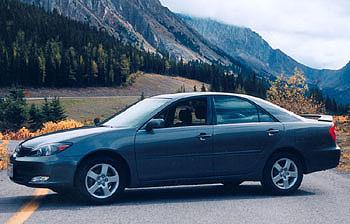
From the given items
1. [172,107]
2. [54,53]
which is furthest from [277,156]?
Answer: [54,53]

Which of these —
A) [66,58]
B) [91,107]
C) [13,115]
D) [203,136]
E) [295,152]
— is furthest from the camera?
[66,58]

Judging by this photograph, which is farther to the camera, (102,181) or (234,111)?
(234,111)

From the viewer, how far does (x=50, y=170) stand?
8.13m

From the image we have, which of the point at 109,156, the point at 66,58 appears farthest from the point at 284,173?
the point at 66,58

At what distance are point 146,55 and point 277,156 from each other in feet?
534

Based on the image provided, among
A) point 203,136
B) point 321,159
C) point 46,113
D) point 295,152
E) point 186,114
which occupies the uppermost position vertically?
point 186,114

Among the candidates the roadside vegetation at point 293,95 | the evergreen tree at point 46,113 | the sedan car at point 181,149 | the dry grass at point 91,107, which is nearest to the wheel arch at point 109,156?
the sedan car at point 181,149

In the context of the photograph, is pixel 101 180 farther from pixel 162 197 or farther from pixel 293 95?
pixel 293 95

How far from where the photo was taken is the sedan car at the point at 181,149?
8305 millimetres

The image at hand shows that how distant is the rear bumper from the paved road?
38cm

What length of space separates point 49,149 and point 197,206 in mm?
2064

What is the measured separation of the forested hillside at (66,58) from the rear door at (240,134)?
313 feet

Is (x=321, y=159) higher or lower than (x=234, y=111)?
lower

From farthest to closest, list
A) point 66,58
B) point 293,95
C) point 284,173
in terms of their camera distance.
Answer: point 66,58 → point 293,95 → point 284,173
